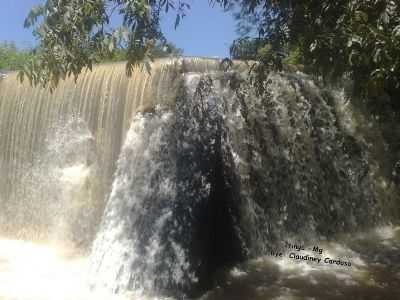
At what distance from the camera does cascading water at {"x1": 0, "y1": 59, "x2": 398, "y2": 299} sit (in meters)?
6.66

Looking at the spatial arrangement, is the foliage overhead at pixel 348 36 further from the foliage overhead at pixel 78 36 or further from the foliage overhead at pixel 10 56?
the foliage overhead at pixel 10 56

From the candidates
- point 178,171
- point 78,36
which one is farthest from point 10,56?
point 78,36

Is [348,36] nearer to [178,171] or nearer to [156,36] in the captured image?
[156,36]

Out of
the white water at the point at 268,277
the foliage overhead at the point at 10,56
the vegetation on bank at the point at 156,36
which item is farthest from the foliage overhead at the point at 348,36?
the foliage overhead at the point at 10,56

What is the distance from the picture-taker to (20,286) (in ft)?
20.9

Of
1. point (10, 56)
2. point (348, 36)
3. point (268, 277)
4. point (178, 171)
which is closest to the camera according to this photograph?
point (348, 36)

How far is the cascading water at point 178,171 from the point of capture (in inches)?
262

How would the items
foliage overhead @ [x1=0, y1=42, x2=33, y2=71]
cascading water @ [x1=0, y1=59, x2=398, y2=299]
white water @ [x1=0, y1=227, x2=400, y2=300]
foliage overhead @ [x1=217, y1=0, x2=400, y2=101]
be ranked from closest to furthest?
foliage overhead @ [x1=217, y1=0, x2=400, y2=101] → white water @ [x1=0, y1=227, x2=400, y2=300] → cascading water @ [x1=0, y1=59, x2=398, y2=299] → foliage overhead @ [x1=0, y1=42, x2=33, y2=71]

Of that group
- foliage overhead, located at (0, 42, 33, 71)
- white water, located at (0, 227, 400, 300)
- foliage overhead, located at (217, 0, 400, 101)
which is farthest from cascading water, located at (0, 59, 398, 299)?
foliage overhead, located at (0, 42, 33, 71)

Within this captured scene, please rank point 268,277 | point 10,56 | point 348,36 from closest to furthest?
point 348,36
point 268,277
point 10,56

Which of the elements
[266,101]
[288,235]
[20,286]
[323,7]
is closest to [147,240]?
[20,286]

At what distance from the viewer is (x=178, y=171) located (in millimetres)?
7070

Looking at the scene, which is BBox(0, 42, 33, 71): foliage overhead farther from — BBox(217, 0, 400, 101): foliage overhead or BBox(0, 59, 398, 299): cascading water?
BBox(217, 0, 400, 101): foliage overhead

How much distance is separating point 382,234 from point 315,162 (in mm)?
1544
